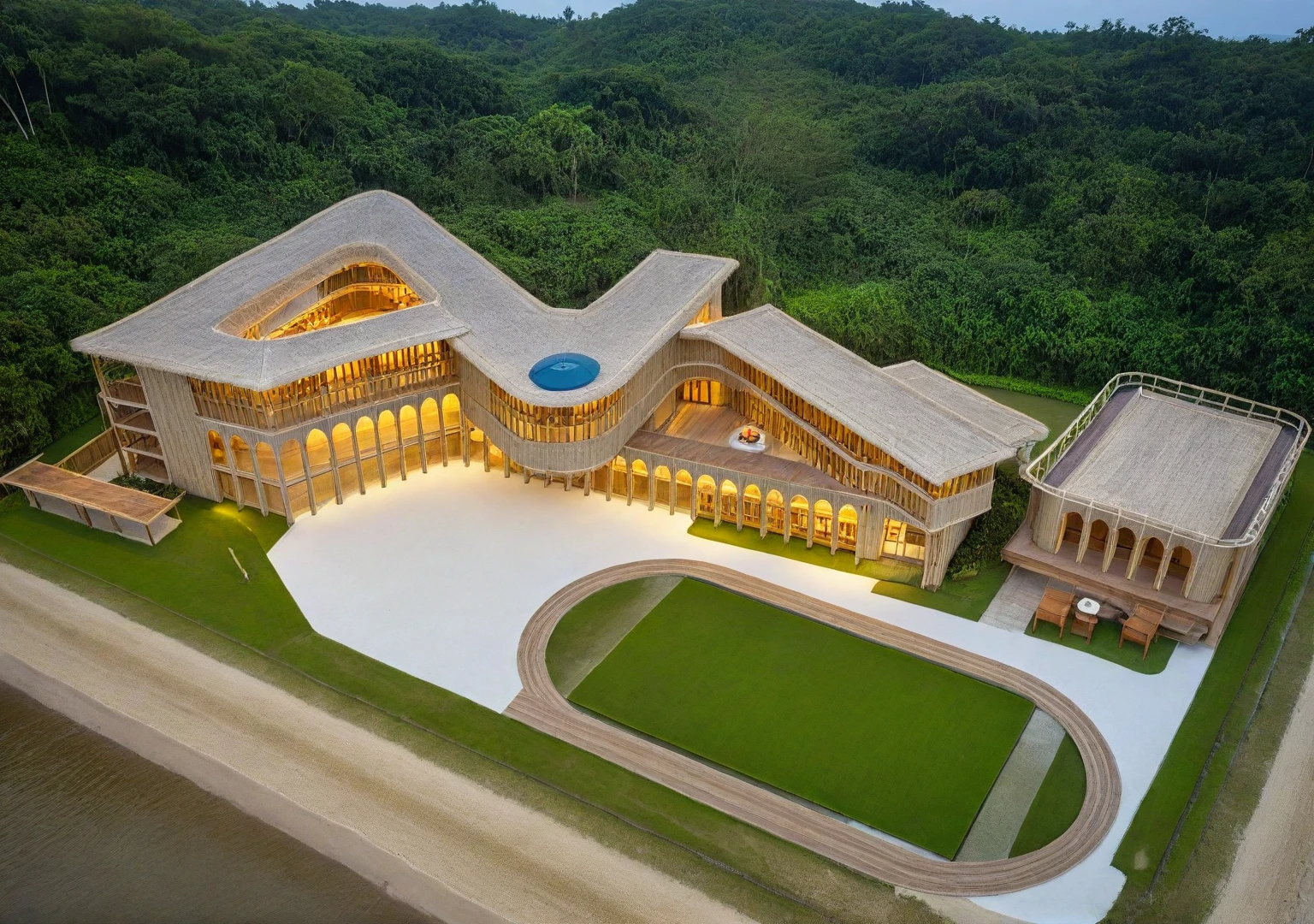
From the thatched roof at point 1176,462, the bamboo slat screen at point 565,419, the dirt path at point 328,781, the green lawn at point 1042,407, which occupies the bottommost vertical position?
the dirt path at point 328,781

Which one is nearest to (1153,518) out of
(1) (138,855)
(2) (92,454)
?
(1) (138,855)

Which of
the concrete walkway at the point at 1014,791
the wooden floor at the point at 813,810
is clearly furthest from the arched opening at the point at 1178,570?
the concrete walkway at the point at 1014,791

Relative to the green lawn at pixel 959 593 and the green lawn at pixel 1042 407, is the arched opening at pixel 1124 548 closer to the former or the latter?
the green lawn at pixel 959 593

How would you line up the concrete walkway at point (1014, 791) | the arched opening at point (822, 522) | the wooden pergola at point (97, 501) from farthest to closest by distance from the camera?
the wooden pergola at point (97, 501) < the arched opening at point (822, 522) < the concrete walkway at point (1014, 791)

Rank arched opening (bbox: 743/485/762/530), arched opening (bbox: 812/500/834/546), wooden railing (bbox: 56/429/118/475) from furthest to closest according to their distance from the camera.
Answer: wooden railing (bbox: 56/429/118/475)
arched opening (bbox: 743/485/762/530)
arched opening (bbox: 812/500/834/546)

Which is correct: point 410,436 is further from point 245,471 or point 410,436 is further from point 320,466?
point 245,471

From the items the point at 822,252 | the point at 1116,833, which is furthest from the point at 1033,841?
the point at 822,252

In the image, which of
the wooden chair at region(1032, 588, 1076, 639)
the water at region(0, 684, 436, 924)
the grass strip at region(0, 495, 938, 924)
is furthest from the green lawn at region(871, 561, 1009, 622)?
the water at region(0, 684, 436, 924)

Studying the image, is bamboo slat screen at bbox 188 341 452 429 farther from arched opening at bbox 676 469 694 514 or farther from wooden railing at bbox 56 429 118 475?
arched opening at bbox 676 469 694 514
